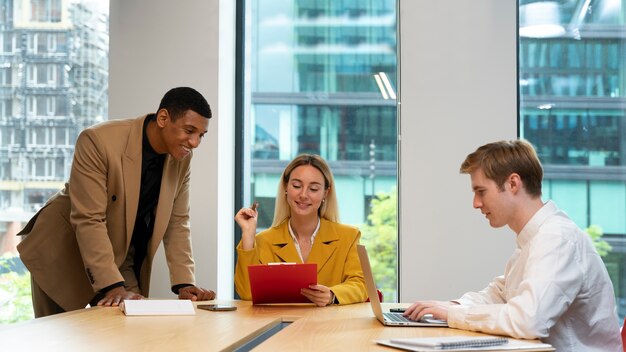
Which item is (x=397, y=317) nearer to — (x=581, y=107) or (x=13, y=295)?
(x=581, y=107)

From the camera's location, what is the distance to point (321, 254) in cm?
374

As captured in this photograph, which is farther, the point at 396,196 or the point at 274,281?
the point at 396,196

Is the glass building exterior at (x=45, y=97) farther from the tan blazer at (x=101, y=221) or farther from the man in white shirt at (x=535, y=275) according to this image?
the man in white shirt at (x=535, y=275)

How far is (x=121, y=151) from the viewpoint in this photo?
3.63m

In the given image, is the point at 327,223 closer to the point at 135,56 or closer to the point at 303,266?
the point at 303,266

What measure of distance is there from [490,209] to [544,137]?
2.27 m

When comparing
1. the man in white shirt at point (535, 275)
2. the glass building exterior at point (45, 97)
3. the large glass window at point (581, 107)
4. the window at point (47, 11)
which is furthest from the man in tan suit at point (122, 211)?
the large glass window at point (581, 107)

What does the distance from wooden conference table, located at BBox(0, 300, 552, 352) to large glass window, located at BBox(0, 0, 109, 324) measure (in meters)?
2.47

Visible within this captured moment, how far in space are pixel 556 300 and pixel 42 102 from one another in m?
3.86

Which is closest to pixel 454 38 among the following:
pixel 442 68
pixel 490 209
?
pixel 442 68

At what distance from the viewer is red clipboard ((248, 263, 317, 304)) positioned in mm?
3160

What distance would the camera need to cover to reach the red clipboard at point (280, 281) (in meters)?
3.16

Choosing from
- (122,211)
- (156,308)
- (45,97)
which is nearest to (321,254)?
(122,211)

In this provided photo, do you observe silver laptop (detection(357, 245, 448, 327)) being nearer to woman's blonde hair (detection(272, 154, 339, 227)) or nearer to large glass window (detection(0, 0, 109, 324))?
woman's blonde hair (detection(272, 154, 339, 227))
